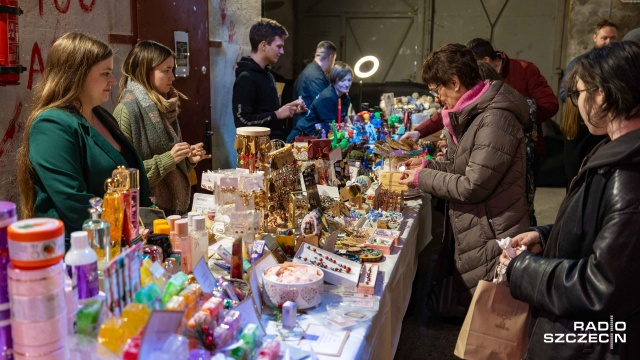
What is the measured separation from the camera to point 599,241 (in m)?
1.41

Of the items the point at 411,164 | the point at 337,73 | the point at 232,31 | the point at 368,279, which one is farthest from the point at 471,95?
the point at 232,31

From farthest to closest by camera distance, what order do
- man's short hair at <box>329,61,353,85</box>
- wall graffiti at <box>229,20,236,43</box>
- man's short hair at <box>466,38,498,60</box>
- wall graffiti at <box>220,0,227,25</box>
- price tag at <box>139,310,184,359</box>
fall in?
wall graffiti at <box>229,20,236,43</box> < wall graffiti at <box>220,0,227,25</box> < man's short hair at <box>329,61,353,85</box> < man's short hair at <box>466,38,498,60</box> < price tag at <box>139,310,184,359</box>

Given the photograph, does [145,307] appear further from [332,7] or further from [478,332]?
[332,7]

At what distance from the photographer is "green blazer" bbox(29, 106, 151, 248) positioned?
2041 mm

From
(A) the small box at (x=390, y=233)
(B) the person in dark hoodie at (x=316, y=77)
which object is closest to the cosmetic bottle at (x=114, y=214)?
(A) the small box at (x=390, y=233)

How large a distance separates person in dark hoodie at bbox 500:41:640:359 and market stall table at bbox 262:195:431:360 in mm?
459

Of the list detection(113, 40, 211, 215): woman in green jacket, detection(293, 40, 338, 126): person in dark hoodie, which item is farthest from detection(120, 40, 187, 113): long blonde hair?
detection(293, 40, 338, 126): person in dark hoodie

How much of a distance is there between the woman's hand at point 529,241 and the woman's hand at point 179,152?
173 centimetres

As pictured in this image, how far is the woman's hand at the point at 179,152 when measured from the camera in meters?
2.90

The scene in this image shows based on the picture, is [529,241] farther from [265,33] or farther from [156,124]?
[265,33]

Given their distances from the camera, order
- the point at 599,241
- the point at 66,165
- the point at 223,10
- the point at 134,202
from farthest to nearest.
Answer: the point at 223,10, the point at 66,165, the point at 134,202, the point at 599,241

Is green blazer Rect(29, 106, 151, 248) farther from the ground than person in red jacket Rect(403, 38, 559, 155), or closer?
closer

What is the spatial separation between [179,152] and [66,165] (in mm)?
864

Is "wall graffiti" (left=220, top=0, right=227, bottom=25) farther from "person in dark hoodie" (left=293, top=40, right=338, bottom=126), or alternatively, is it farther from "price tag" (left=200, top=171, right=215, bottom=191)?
"price tag" (left=200, top=171, right=215, bottom=191)
